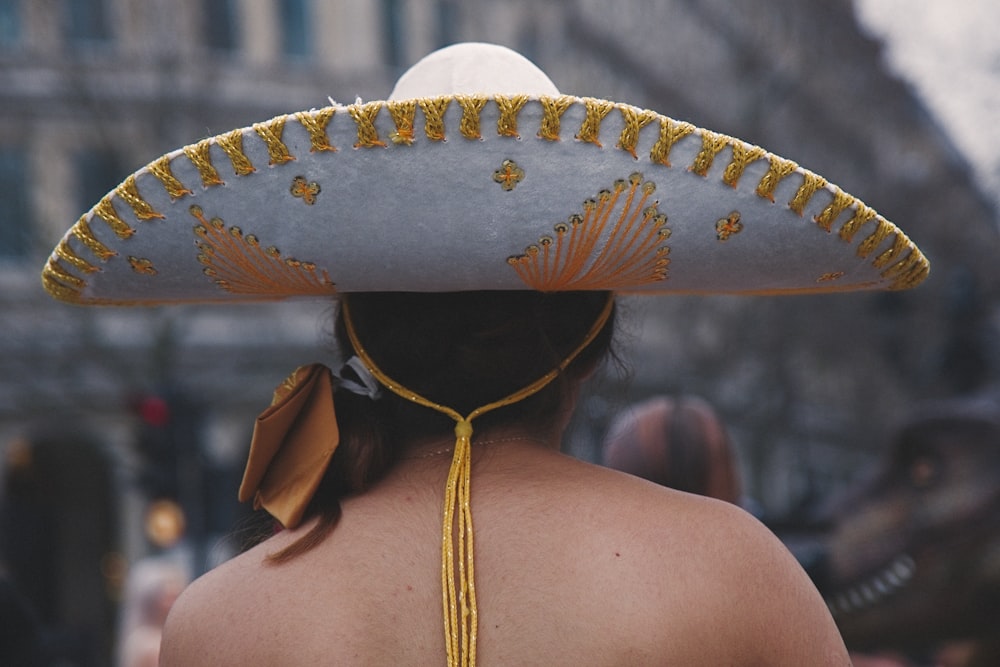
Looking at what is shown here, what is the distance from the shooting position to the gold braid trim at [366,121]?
1622mm

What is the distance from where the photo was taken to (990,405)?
4977 mm

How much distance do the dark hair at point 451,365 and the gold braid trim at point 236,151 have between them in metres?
0.39

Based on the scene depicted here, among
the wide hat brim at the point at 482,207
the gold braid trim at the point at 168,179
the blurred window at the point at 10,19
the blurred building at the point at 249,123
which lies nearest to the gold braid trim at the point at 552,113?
the wide hat brim at the point at 482,207

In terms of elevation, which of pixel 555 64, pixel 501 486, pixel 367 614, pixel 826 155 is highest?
pixel 555 64

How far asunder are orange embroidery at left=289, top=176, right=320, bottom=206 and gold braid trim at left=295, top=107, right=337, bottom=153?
0.20ft

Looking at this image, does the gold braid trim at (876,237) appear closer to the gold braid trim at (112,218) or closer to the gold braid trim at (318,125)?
the gold braid trim at (318,125)

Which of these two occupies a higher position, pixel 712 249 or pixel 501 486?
pixel 712 249

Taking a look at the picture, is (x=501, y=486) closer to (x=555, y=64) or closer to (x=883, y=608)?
(x=883, y=608)

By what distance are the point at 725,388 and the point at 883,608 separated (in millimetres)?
15564

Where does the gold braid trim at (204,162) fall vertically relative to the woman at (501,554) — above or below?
above

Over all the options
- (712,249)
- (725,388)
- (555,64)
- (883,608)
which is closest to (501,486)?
(712,249)

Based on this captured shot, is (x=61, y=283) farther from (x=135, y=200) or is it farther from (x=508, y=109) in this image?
(x=508, y=109)

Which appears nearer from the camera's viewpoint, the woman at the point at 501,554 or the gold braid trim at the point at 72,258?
the woman at the point at 501,554

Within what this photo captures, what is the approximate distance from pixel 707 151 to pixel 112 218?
0.94m
